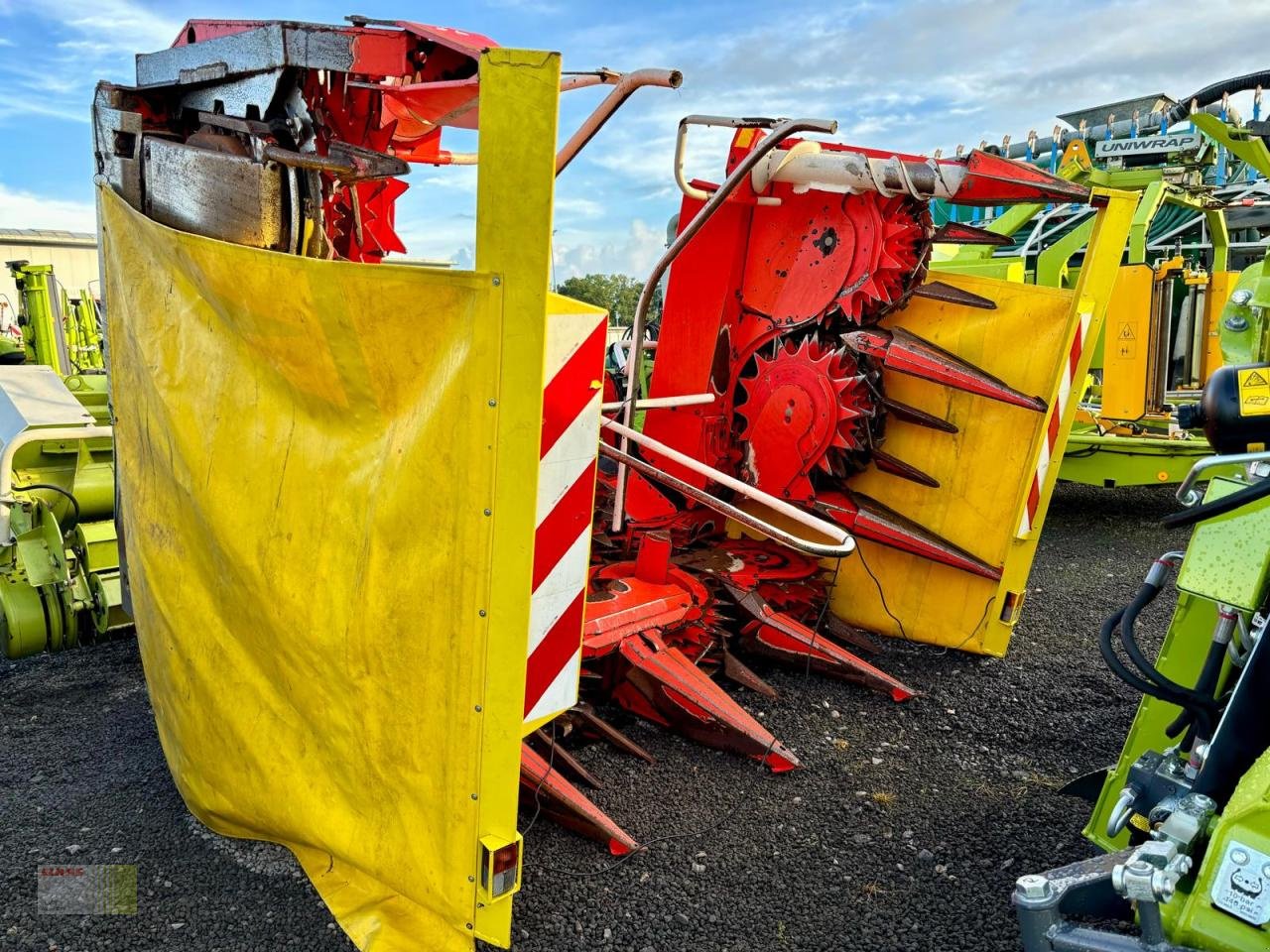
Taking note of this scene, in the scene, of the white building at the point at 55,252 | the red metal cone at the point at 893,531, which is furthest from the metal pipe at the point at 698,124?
the white building at the point at 55,252

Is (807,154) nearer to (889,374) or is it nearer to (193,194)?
(889,374)

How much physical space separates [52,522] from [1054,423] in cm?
430

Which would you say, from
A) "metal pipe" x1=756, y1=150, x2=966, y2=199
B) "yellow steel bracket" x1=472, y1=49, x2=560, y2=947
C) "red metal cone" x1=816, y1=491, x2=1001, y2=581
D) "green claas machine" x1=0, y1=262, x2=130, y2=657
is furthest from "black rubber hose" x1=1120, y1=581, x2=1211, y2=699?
"green claas machine" x1=0, y1=262, x2=130, y2=657

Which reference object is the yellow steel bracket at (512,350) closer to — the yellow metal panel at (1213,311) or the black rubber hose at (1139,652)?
the black rubber hose at (1139,652)

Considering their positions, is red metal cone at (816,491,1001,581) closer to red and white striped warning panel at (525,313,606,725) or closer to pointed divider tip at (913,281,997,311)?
pointed divider tip at (913,281,997,311)

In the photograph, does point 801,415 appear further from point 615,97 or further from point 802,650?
point 615,97

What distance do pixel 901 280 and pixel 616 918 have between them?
2737mm

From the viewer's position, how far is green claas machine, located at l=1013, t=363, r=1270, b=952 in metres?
1.36

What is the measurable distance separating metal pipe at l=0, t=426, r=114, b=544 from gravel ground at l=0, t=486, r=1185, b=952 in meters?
0.67

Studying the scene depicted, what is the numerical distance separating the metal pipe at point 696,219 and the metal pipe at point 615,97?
0.80m

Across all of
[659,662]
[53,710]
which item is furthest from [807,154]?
[53,710]

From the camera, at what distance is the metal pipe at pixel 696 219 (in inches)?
117

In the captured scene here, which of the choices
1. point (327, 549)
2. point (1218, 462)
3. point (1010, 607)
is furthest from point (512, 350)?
point (1010, 607)

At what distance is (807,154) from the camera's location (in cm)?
358
